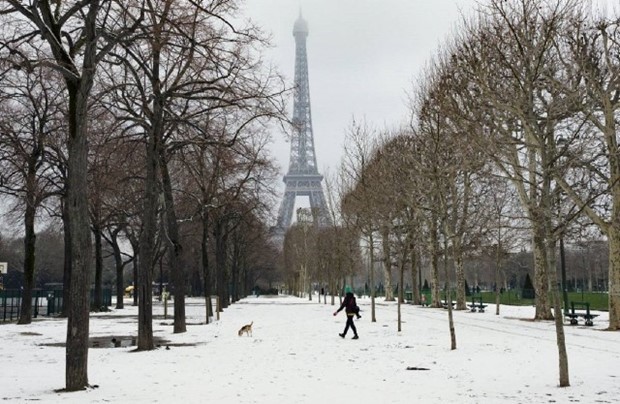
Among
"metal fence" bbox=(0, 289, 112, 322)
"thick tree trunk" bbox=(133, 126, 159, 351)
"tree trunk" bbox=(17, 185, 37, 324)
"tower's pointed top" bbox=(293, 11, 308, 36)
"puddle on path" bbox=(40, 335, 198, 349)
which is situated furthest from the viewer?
"tower's pointed top" bbox=(293, 11, 308, 36)

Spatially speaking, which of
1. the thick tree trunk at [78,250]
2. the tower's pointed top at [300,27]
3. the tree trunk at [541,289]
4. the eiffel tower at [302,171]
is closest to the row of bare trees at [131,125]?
the thick tree trunk at [78,250]

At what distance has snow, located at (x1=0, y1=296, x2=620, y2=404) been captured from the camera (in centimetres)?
895

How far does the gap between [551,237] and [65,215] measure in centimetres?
2460

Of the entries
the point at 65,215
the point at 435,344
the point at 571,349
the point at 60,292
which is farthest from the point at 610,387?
the point at 60,292

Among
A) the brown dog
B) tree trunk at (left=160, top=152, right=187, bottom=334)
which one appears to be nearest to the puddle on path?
tree trunk at (left=160, top=152, right=187, bottom=334)

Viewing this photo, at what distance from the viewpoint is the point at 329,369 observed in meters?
11.8

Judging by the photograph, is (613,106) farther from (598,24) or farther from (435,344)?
(435,344)

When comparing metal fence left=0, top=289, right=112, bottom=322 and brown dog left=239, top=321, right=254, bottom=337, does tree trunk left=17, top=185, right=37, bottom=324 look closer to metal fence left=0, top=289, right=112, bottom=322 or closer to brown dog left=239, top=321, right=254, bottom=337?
metal fence left=0, top=289, right=112, bottom=322

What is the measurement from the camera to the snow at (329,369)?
895 cm

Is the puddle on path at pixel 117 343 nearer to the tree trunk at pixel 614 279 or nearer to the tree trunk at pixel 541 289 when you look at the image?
the tree trunk at pixel 614 279

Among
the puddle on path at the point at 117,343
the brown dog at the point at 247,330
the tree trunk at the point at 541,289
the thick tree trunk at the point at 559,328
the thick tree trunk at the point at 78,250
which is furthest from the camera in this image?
the tree trunk at the point at 541,289

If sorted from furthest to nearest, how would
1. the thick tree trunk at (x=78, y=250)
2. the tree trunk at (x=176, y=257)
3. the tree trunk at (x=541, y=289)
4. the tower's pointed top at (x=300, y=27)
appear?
1. the tower's pointed top at (x=300, y=27)
2. the tree trunk at (x=541, y=289)
3. the tree trunk at (x=176, y=257)
4. the thick tree trunk at (x=78, y=250)

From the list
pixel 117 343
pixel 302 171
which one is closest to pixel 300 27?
pixel 302 171

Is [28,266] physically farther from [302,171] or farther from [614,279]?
[302,171]
